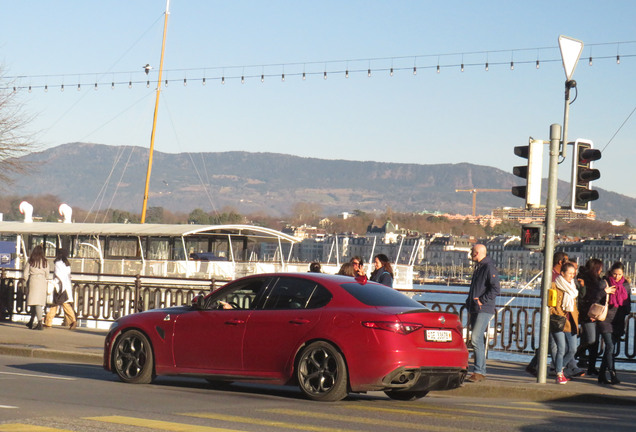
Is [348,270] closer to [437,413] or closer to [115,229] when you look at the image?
[437,413]

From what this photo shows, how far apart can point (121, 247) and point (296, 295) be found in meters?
32.1

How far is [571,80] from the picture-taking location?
15492 mm

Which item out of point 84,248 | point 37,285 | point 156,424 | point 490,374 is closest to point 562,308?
point 490,374

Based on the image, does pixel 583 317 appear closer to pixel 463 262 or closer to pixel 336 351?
pixel 336 351

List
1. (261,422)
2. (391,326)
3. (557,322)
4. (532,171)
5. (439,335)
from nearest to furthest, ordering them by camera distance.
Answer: (261,422) < (391,326) < (439,335) < (532,171) < (557,322)

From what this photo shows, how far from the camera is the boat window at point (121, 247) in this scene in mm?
43344

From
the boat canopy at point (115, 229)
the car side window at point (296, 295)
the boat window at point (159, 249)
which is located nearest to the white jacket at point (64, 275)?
the car side window at point (296, 295)

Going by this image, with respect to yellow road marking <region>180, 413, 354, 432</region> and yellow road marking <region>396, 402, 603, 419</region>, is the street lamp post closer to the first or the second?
yellow road marking <region>396, 402, 603, 419</region>

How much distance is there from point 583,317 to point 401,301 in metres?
4.68

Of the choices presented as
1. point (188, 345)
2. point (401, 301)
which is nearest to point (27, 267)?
point (188, 345)

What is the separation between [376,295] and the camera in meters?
13.0

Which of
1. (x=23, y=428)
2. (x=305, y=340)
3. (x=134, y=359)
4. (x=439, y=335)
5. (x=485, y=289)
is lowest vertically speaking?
(x=23, y=428)

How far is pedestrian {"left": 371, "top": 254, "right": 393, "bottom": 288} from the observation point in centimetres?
1756

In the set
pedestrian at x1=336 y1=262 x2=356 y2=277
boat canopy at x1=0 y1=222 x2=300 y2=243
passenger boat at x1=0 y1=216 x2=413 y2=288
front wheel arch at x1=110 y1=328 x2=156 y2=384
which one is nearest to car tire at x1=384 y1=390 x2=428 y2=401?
front wheel arch at x1=110 y1=328 x2=156 y2=384
